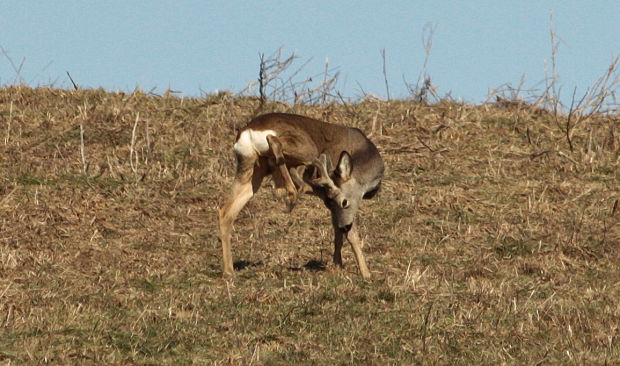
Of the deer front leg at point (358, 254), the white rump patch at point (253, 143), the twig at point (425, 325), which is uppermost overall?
the white rump patch at point (253, 143)

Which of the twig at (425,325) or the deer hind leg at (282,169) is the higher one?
the deer hind leg at (282,169)

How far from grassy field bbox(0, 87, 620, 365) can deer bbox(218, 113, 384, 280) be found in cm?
48

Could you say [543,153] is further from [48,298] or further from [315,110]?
[48,298]

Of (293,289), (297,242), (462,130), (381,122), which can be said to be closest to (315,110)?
(381,122)

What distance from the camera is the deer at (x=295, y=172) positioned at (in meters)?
9.53

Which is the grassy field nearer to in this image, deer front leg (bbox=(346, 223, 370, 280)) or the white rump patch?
deer front leg (bbox=(346, 223, 370, 280))

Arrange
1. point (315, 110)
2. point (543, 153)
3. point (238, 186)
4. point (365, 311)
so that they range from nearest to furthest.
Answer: point (365, 311) → point (238, 186) → point (543, 153) → point (315, 110)

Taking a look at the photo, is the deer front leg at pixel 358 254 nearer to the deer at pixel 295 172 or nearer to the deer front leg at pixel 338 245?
the deer at pixel 295 172

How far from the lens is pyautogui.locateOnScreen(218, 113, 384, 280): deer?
31.3ft

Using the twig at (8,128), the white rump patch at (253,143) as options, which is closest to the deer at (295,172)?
the white rump patch at (253,143)

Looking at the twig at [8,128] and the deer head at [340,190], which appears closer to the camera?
the deer head at [340,190]

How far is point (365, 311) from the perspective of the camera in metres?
7.98

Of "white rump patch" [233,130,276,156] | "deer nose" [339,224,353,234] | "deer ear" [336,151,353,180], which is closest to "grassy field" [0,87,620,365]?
"deer nose" [339,224,353,234]

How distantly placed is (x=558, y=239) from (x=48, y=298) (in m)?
5.58
